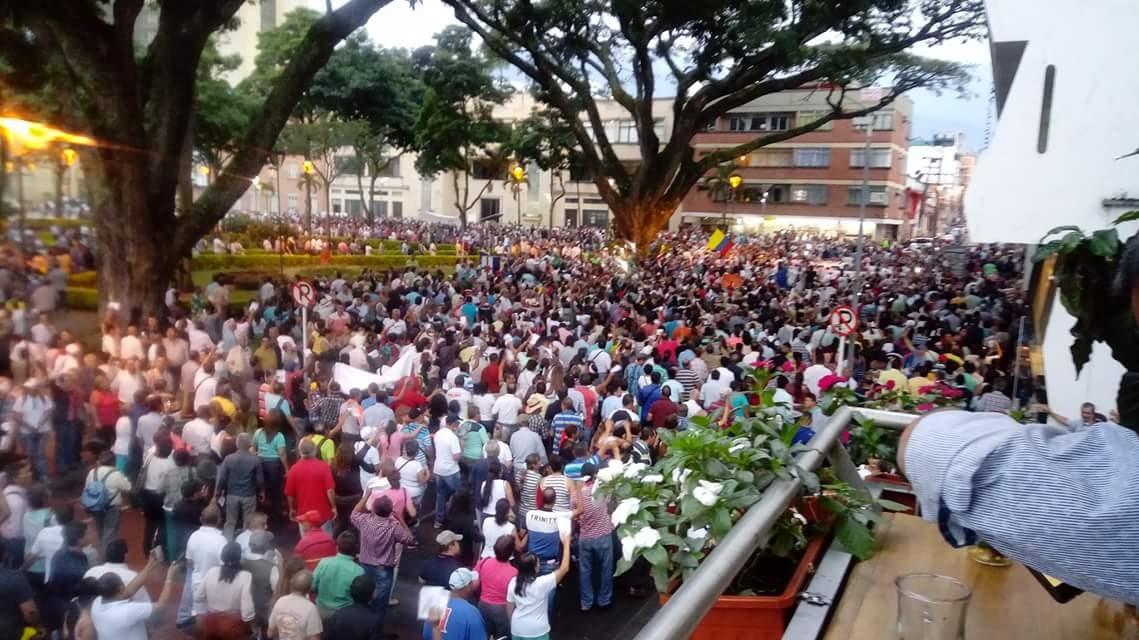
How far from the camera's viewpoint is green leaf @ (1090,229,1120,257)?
79.2 inches

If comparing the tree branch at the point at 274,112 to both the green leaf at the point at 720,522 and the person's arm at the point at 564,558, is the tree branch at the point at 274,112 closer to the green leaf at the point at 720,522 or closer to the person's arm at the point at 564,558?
the person's arm at the point at 564,558

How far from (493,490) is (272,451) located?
208 centimetres

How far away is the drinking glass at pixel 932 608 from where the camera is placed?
4.57ft

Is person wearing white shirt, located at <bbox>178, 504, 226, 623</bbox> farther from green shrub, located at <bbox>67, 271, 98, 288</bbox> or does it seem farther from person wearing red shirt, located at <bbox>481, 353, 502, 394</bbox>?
green shrub, located at <bbox>67, 271, 98, 288</bbox>

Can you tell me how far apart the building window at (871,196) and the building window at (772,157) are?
3.88 m

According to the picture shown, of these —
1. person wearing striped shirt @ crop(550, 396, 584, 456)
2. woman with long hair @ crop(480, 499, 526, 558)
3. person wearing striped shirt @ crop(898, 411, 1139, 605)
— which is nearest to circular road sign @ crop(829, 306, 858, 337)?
person wearing striped shirt @ crop(550, 396, 584, 456)

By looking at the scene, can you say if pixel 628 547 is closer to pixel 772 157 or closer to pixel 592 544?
pixel 592 544

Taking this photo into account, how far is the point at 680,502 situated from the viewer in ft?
6.31

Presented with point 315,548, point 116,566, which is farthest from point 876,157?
point 116,566

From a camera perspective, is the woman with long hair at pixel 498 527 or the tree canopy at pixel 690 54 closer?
the woman with long hair at pixel 498 527

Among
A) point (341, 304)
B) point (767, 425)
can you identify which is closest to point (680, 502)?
point (767, 425)

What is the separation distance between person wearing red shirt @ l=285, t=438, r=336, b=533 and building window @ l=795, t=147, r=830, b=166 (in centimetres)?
4398

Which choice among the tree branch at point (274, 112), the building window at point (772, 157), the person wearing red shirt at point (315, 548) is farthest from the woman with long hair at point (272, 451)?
the building window at point (772, 157)

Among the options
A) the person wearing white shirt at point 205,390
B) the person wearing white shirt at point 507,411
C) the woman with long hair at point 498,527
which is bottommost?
the woman with long hair at point 498,527
